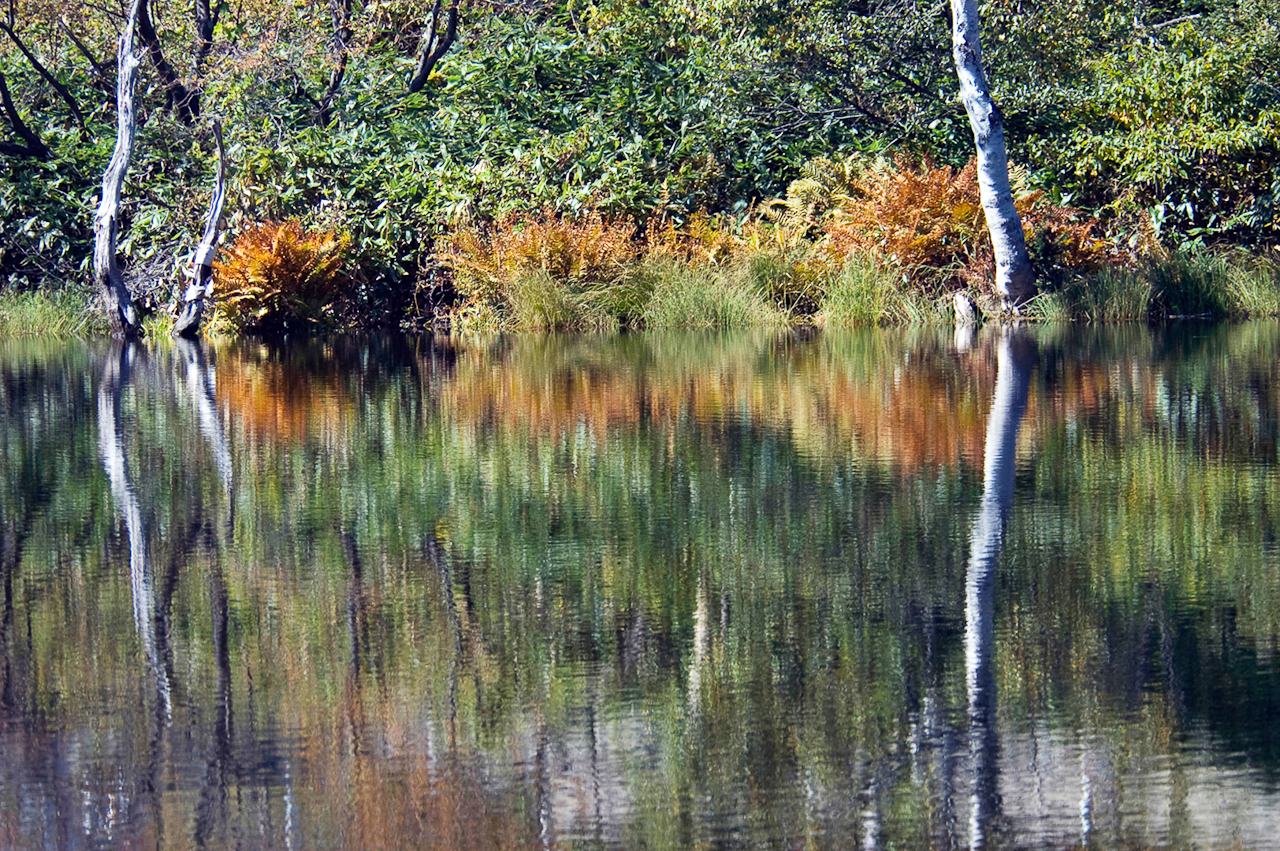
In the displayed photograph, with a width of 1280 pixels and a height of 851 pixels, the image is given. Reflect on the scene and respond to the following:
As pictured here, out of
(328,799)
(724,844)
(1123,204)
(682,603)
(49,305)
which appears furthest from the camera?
(49,305)

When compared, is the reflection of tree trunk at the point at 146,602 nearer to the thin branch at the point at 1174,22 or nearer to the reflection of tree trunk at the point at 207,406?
the reflection of tree trunk at the point at 207,406

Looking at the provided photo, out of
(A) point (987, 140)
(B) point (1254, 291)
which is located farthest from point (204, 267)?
(B) point (1254, 291)

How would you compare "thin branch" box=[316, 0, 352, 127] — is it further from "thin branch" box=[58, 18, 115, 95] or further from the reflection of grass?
the reflection of grass

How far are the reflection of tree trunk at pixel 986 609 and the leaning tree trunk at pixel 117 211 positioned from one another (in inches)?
604

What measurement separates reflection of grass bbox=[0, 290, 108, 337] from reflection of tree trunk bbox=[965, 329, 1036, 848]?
1662 cm

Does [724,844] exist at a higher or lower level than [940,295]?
lower

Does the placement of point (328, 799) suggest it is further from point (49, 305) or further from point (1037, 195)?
point (49, 305)

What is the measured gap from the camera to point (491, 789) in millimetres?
3322

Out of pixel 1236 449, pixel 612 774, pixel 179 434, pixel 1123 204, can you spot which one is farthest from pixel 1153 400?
pixel 1123 204

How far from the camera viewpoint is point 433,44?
1078 inches

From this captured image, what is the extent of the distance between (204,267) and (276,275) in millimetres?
950

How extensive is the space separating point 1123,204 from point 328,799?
19672mm

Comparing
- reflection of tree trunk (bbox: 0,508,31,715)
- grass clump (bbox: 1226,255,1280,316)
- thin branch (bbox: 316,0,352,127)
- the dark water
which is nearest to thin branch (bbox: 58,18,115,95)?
thin branch (bbox: 316,0,352,127)

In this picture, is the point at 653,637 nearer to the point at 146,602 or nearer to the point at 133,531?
the point at 146,602
